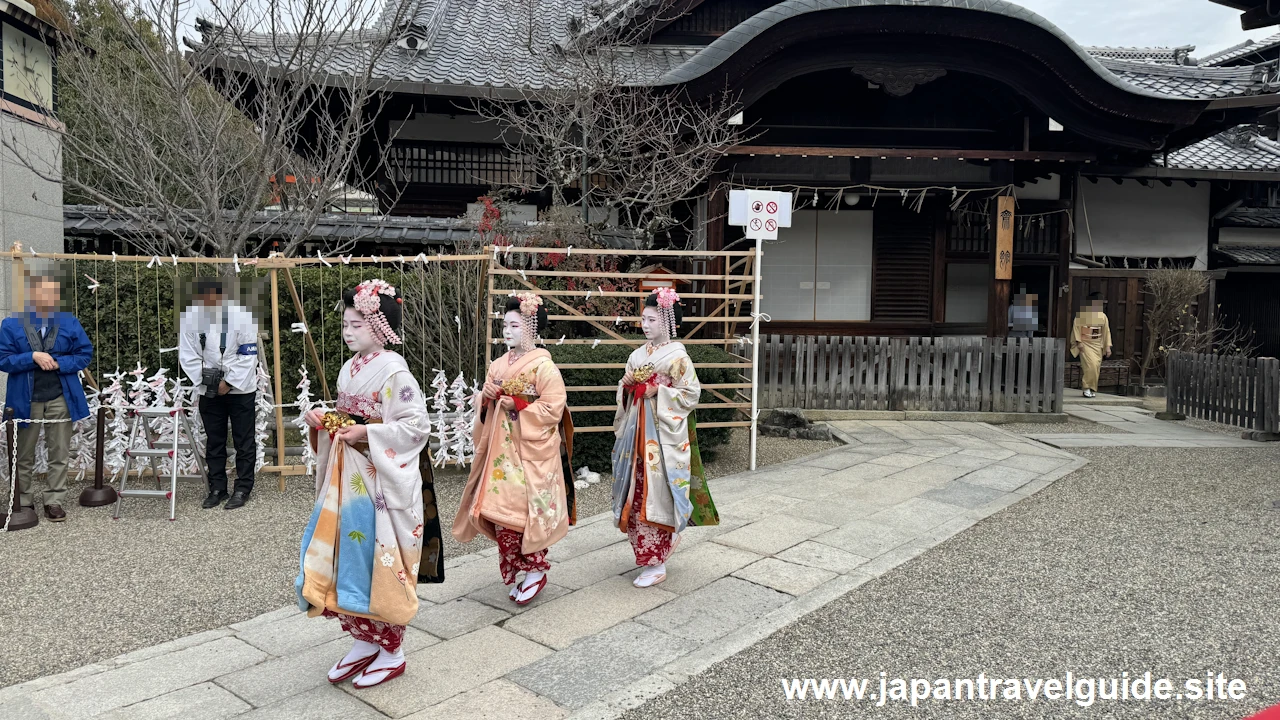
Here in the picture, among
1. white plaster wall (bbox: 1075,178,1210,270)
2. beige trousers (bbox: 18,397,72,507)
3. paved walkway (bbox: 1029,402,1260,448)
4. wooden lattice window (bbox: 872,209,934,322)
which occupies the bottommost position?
paved walkway (bbox: 1029,402,1260,448)

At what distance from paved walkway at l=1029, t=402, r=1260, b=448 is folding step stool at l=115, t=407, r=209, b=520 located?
8.62m

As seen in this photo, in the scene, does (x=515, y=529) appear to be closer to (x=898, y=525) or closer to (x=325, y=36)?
→ (x=898, y=525)

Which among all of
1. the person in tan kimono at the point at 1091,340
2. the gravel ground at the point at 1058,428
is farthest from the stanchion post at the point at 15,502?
the person in tan kimono at the point at 1091,340

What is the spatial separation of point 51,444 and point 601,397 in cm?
423

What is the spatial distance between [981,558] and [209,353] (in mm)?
5620

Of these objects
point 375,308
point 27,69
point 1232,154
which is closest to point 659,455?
point 375,308

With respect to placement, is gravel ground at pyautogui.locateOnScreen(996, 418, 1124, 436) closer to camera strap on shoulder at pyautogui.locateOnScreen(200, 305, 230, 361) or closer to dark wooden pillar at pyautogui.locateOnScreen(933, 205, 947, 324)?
dark wooden pillar at pyautogui.locateOnScreen(933, 205, 947, 324)

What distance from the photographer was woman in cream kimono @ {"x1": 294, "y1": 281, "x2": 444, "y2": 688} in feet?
10.6

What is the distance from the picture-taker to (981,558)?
16.8 feet

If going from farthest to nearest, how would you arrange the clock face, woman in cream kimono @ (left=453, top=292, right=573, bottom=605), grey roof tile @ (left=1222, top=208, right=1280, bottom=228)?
grey roof tile @ (left=1222, top=208, right=1280, bottom=228), the clock face, woman in cream kimono @ (left=453, top=292, right=573, bottom=605)

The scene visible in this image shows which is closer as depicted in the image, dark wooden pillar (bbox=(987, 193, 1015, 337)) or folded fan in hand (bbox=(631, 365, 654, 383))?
folded fan in hand (bbox=(631, 365, 654, 383))

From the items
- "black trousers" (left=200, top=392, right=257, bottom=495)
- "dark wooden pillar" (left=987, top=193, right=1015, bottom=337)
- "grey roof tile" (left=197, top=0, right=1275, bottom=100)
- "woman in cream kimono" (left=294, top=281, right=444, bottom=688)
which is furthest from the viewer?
"dark wooden pillar" (left=987, top=193, right=1015, bottom=337)

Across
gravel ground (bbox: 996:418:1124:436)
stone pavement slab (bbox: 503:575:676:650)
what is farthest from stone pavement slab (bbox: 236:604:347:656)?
gravel ground (bbox: 996:418:1124:436)

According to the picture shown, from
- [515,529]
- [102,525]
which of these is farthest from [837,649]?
[102,525]
